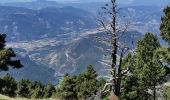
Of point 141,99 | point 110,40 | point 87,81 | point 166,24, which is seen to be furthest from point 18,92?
point 110,40

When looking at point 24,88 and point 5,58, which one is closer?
point 5,58

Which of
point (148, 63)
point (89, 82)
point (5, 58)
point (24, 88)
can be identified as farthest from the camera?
point (24, 88)

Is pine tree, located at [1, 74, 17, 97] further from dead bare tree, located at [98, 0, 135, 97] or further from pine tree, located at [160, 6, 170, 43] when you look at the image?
dead bare tree, located at [98, 0, 135, 97]

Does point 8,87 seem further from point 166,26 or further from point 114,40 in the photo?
point 114,40

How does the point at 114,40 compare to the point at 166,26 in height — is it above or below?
above

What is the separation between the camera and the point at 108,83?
60.1ft

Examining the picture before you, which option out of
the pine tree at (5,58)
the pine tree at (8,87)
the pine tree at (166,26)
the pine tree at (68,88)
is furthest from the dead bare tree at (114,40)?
the pine tree at (8,87)

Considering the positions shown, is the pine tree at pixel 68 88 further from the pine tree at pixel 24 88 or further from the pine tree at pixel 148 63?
the pine tree at pixel 148 63

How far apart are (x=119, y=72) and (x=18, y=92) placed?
16680 centimetres

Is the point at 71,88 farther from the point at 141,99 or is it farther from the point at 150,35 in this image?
the point at 150,35

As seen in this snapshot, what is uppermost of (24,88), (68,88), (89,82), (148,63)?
(148,63)

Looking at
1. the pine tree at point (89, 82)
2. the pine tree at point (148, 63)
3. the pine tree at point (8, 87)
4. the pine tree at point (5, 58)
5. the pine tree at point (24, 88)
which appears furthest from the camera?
the pine tree at point (24, 88)

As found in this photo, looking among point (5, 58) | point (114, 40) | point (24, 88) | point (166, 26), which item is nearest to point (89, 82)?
point (5, 58)

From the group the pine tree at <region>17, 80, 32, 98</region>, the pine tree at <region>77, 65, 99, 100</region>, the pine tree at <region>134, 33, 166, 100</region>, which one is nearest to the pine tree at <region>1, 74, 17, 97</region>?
the pine tree at <region>17, 80, 32, 98</region>
